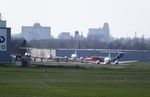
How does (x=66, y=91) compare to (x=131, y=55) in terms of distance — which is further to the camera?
(x=131, y=55)

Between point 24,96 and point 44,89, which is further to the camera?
point 44,89

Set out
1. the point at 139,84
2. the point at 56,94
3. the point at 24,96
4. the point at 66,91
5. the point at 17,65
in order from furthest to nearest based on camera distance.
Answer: the point at 17,65
the point at 139,84
the point at 66,91
the point at 56,94
the point at 24,96

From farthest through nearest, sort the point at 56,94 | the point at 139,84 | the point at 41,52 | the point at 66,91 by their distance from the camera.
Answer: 1. the point at 41,52
2. the point at 139,84
3. the point at 66,91
4. the point at 56,94

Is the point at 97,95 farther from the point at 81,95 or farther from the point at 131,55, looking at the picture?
the point at 131,55

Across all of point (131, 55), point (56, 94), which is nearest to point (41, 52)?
point (131, 55)

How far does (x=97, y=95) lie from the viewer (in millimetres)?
42312

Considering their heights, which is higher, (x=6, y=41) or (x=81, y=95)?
(x=6, y=41)

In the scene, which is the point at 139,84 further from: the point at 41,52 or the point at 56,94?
the point at 41,52

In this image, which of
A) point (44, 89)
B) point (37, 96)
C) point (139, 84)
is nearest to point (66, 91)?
point (44, 89)

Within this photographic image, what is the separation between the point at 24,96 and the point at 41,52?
144741 mm

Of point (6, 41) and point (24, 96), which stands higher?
point (6, 41)

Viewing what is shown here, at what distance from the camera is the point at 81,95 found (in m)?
42.5

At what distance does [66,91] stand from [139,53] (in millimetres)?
145732

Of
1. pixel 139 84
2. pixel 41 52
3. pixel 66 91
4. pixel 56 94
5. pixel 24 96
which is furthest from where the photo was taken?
pixel 41 52
